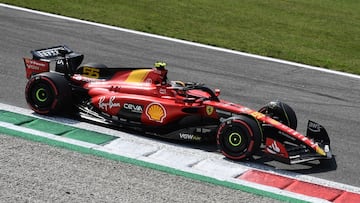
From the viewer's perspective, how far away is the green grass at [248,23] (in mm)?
17766

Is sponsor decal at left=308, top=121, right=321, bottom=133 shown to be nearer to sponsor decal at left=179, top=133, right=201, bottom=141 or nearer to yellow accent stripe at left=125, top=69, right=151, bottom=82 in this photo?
sponsor decal at left=179, top=133, right=201, bottom=141

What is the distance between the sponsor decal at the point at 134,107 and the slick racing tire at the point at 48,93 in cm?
100

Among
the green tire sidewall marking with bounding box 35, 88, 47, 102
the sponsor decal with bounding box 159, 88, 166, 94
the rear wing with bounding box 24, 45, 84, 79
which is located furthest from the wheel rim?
the rear wing with bounding box 24, 45, 84, 79

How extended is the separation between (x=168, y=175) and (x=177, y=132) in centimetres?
125

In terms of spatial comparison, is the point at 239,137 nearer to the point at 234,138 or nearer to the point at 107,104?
the point at 234,138

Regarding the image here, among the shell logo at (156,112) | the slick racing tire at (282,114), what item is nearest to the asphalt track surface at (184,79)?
the slick racing tire at (282,114)

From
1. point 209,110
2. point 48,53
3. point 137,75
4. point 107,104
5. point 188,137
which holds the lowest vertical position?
point 188,137

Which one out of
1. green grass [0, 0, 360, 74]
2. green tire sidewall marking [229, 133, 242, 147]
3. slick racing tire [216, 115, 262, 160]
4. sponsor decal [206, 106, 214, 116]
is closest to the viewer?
slick racing tire [216, 115, 262, 160]

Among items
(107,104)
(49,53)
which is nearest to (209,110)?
(107,104)

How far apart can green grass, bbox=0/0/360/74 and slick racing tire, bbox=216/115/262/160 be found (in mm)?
7072

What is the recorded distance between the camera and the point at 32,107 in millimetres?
11398

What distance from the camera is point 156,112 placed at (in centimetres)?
1070

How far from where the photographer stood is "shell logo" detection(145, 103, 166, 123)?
1063cm

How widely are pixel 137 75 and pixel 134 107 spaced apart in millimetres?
662
